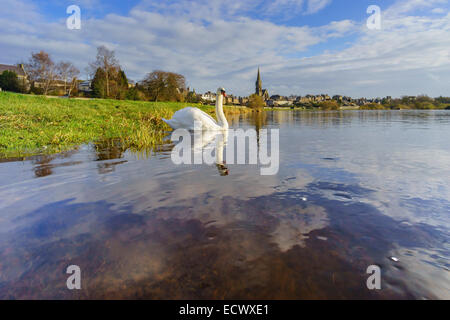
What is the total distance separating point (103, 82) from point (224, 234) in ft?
196

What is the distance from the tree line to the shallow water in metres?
52.3

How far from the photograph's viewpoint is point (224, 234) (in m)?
2.97

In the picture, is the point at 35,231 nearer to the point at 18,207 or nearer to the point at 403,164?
the point at 18,207

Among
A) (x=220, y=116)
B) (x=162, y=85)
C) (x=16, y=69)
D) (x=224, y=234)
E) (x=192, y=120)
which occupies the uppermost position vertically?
(x=16, y=69)

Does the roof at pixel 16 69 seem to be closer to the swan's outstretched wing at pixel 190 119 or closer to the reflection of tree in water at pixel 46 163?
the swan's outstretched wing at pixel 190 119

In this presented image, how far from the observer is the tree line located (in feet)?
171

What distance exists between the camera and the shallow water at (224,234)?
7.00 ft

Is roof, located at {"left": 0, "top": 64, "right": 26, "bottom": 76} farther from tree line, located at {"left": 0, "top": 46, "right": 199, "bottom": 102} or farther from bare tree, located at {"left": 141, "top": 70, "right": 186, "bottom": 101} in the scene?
bare tree, located at {"left": 141, "top": 70, "right": 186, "bottom": 101}

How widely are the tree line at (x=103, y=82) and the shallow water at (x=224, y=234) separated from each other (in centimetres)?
5233

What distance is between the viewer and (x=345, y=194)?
4273mm

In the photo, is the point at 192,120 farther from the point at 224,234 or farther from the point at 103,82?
the point at 103,82

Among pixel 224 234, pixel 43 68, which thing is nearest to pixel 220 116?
pixel 224 234
